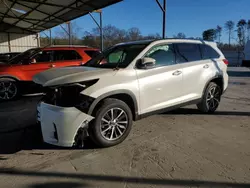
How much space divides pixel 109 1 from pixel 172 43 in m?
6.97

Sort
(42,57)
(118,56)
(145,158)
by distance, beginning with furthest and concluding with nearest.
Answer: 1. (42,57)
2. (118,56)
3. (145,158)

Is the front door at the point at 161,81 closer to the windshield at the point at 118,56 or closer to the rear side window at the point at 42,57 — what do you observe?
the windshield at the point at 118,56

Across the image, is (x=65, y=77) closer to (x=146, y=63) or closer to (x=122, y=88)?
(x=122, y=88)

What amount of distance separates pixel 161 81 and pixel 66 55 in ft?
17.0

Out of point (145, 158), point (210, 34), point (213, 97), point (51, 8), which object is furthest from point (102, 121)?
point (210, 34)

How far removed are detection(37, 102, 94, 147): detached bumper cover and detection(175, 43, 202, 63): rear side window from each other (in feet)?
8.23

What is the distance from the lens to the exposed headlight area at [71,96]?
10.7 feet

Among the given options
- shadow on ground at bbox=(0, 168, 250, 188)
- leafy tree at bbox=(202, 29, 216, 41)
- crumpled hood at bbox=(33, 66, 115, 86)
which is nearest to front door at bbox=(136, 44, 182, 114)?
crumpled hood at bbox=(33, 66, 115, 86)

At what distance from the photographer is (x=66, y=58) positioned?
8.22 m

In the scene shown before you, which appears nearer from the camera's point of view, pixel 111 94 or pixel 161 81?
pixel 111 94

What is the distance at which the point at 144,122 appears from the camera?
4.85 metres

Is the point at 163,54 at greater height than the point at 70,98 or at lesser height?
greater

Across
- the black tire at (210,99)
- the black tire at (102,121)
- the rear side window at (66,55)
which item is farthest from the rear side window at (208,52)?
the rear side window at (66,55)

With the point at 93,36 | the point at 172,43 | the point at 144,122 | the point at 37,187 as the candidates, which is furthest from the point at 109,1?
the point at 93,36
